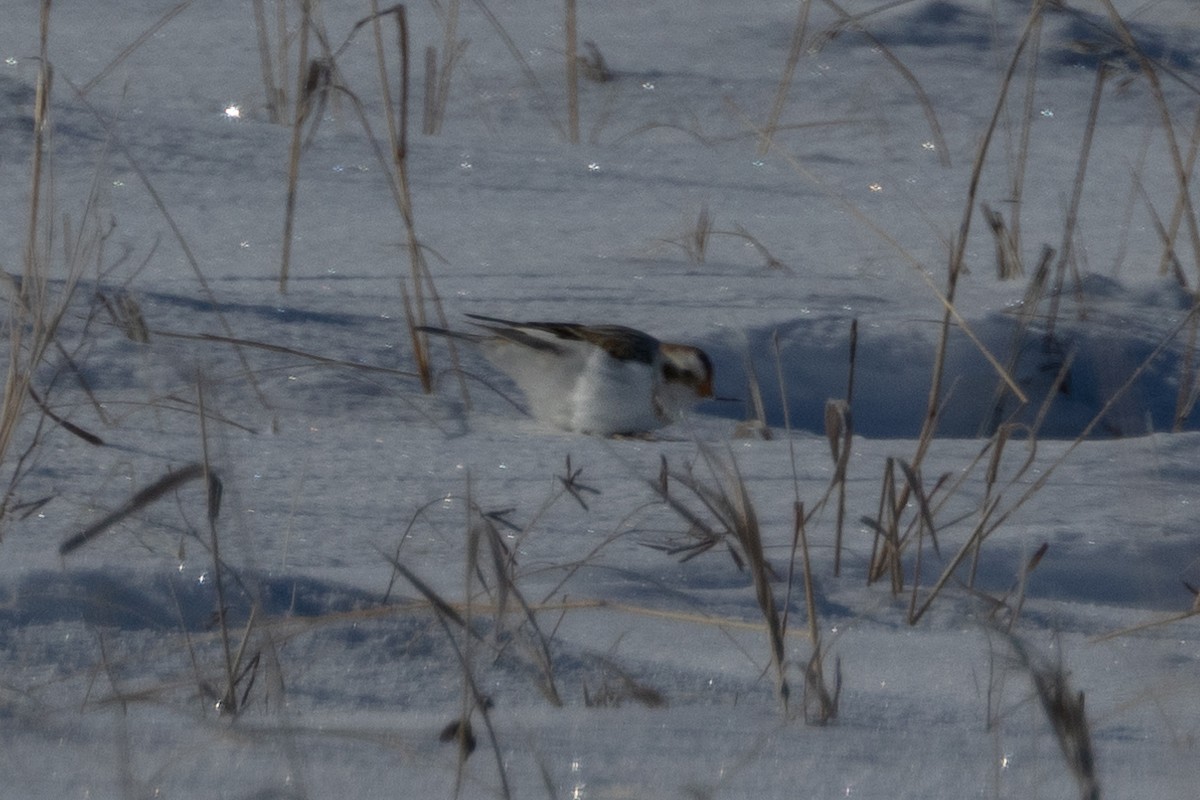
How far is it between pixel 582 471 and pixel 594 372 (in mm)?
375

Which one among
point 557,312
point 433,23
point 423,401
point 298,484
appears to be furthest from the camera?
point 433,23

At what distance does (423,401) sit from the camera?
89.5 inches

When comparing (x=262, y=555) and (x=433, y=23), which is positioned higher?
(x=433, y=23)

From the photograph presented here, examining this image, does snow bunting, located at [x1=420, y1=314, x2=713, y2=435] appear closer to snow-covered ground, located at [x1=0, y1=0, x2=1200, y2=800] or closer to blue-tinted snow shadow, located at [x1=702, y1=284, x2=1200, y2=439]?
snow-covered ground, located at [x1=0, y1=0, x2=1200, y2=800]

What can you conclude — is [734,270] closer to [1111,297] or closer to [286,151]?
[1111,297]

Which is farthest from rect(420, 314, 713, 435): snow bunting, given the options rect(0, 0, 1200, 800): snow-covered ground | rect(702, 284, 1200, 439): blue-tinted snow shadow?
rect(702, 284, 1200, 439): blue-tinted snow shadow

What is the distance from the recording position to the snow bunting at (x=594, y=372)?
2.25m

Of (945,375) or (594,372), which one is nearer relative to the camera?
(594,372)

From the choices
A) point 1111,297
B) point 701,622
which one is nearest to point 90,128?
point 1111,297

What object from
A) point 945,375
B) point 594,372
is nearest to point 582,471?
point 594,372

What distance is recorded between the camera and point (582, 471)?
190 cm

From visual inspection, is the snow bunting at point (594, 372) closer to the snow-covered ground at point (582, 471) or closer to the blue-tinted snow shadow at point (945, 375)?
the snow-covered ground at point (582, 471)

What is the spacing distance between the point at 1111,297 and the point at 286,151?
74.5 inches

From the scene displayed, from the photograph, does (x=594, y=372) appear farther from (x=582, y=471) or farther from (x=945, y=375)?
(x=945, y=375)
